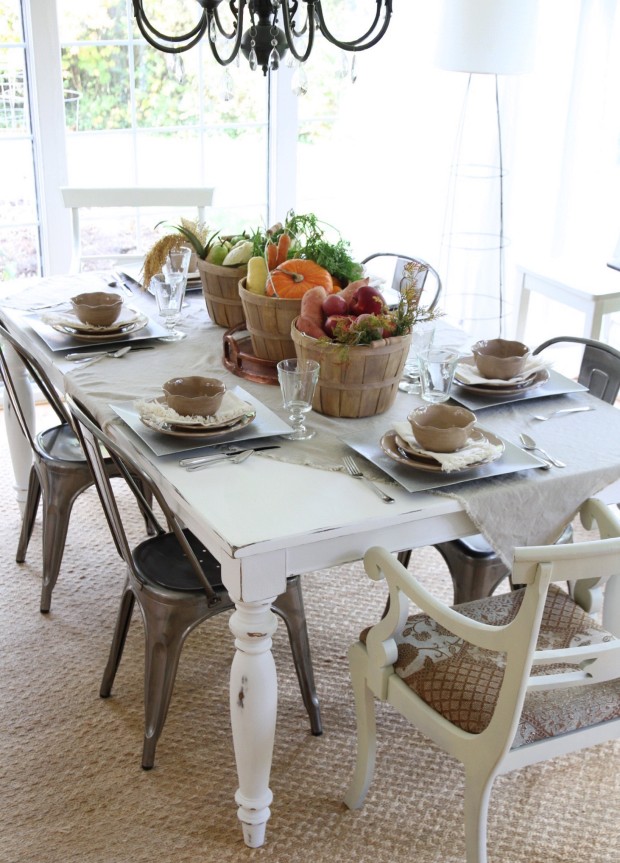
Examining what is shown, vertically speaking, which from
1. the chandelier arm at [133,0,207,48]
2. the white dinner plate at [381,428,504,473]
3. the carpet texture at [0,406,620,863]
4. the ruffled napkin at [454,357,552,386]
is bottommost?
the carpet texture at [0,406,620,863]

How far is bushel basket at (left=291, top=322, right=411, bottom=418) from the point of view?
6.35 feet

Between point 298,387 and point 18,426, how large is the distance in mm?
1285

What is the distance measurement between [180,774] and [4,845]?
37 centimetres

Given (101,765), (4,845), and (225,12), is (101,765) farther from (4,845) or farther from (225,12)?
(225,12)

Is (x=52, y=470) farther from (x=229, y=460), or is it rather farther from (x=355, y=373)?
(x=355, y=373)

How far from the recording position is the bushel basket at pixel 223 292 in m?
2.46

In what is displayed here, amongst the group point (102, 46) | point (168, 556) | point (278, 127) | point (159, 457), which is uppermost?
point (102, 46)

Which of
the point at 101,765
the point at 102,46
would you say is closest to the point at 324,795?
the point at 101,765

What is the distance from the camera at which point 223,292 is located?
2508mm

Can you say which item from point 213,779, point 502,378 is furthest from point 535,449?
point 213,779

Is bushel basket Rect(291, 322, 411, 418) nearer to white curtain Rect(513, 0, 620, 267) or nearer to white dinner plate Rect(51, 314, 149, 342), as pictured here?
white dinner plate Rect(51, 314, 149, 342)

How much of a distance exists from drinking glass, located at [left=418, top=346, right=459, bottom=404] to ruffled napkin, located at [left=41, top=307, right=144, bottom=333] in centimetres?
85

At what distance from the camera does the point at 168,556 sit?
2049 millimetres

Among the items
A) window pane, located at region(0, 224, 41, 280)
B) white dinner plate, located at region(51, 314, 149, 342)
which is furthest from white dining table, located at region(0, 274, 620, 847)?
window pane, located at region(0, 224, 41, 280)
